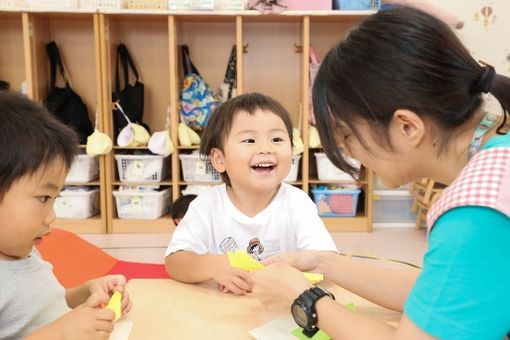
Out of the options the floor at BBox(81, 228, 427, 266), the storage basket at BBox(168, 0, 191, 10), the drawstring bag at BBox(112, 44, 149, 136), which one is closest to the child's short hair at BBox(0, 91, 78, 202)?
the floor at BBox(81, 228, 427, 266)

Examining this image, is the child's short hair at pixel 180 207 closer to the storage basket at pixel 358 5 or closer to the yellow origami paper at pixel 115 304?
the storage basket at pixel 358 5

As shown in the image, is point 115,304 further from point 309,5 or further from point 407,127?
point 309,5

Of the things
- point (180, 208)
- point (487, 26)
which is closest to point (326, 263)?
point (180, 208)

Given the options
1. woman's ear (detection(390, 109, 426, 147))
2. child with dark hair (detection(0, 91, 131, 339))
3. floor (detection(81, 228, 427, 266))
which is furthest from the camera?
floor (detection(81, 228, 427, 266))

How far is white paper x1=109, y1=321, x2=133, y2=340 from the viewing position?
798 mm

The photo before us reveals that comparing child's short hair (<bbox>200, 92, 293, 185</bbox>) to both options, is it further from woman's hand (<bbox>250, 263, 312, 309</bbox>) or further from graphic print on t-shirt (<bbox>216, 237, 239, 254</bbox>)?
woman's hand (<bbox>250, 263, 312, 309</bbox>)

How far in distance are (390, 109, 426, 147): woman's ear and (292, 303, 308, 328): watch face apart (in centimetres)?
30

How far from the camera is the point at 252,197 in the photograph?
138 centimetres

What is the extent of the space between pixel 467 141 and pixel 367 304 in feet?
1.26

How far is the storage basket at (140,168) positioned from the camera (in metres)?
3.23

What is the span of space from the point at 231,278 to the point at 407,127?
493 mm

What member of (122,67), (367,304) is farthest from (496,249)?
(122,67)

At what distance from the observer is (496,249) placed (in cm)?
56

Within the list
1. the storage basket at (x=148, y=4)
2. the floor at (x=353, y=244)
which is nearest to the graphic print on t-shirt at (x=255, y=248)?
the floor at (x=353, y=244)
